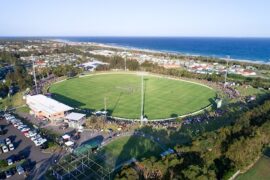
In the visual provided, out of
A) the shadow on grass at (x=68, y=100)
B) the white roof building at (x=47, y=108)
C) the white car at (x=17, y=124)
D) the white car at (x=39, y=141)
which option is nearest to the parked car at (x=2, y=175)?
the white car at (x=39, y=141)

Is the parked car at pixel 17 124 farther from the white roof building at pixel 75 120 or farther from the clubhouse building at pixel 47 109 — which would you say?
the white roof building at pixel 75 120

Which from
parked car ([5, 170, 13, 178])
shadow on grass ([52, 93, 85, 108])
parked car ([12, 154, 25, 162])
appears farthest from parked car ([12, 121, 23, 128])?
→ parked car ([5, 170, 13, 178])

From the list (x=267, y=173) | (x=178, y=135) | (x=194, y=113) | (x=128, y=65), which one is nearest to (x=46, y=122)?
(x=178, y=135)

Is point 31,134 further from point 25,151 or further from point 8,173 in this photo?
point 8,173

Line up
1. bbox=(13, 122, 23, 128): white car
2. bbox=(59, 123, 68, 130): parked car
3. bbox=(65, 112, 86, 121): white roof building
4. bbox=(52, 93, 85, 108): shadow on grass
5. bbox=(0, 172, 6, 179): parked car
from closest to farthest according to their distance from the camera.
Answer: bbox=(0, 172, 6, 179): parked car < bbox=(59, 123, 68, 130): parked car < bbox=(13, 122, 23, 128): white car < bbox=(65, 112, 86, 121): white roof building < bbox=(52, 93, 85, 108): shadow on grass

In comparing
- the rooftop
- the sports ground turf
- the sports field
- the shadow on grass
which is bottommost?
the shadow on grass

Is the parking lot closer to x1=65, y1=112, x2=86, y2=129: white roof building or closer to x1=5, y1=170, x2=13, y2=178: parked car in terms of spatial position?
x1=5, y1=170, x2=13, y2=178: parked car
